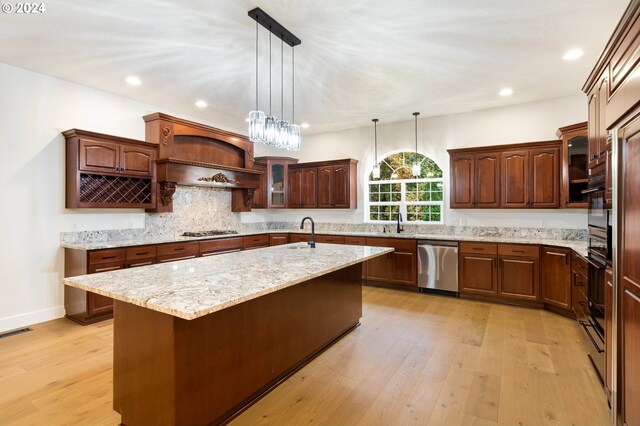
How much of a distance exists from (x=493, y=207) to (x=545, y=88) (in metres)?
1.65

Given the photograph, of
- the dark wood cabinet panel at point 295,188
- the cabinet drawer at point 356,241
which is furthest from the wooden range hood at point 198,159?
the cabinet drawer at point 356,241

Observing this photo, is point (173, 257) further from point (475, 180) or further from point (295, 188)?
point (475, 180)

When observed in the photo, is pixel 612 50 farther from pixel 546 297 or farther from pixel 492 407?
pixel 546 297

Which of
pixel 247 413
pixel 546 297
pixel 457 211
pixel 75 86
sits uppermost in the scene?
pixel 75 86

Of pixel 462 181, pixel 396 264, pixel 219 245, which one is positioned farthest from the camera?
pixel 396 264

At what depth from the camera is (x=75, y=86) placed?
407cm

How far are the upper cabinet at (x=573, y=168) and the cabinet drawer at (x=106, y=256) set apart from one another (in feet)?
18.1

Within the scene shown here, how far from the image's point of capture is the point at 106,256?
375cm

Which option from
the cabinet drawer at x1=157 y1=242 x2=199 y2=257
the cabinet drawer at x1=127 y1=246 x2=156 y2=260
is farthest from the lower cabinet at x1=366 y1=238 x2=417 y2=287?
the cabinet drawer at x1=127 y1=246 x2=156 y2=260

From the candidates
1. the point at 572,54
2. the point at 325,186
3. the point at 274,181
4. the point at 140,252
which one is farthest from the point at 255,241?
the point at 572,54

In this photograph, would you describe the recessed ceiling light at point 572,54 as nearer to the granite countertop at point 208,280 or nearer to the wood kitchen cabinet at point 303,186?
the granite countertop at point 208,280

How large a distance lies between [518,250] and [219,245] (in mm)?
4233

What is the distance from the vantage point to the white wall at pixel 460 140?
15.0 feet

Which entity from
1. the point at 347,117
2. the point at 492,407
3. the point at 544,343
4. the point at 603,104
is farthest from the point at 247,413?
the point at 347,117
